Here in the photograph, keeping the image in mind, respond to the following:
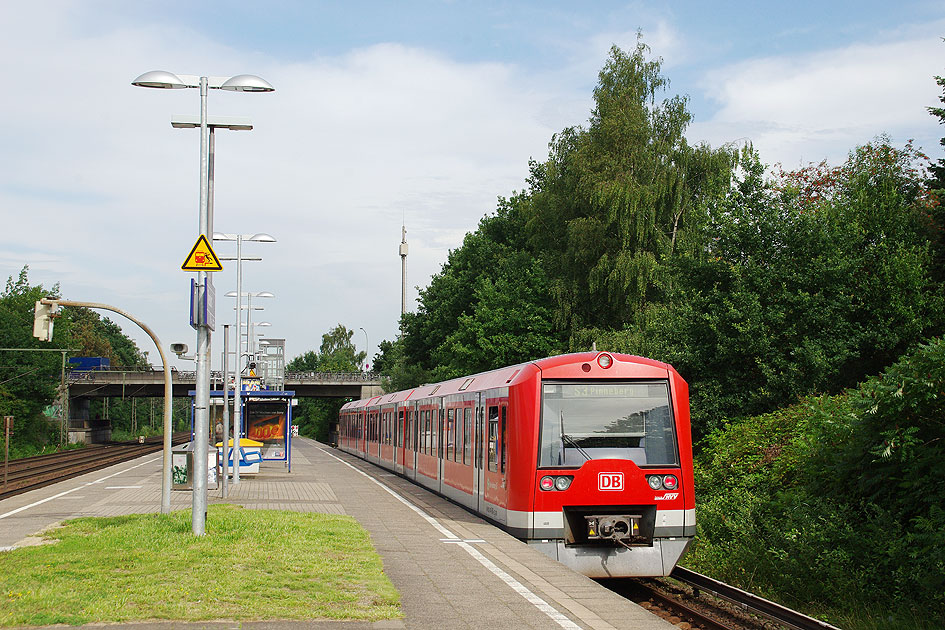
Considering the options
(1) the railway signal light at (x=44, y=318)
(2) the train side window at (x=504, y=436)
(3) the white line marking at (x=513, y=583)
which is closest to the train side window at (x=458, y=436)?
(3) the white line marking at (x=513, y=583)

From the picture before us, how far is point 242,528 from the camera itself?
14.5 metres

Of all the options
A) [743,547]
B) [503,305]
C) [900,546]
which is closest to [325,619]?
[900,546]

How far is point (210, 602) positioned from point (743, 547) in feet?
29.8

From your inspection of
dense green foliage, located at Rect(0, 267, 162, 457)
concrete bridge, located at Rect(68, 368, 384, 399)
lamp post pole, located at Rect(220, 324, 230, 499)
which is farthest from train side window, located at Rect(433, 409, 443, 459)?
concrete bridge, located at Rect(68, 368, 384, 399)

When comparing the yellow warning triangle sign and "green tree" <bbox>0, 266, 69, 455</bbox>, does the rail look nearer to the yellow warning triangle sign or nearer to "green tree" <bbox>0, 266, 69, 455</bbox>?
the yellow warning triangle sign

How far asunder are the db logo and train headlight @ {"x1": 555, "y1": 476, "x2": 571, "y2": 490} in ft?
1.31

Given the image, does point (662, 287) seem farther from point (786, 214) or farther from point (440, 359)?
A: point (440, 359)

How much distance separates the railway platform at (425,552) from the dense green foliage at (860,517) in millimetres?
3690

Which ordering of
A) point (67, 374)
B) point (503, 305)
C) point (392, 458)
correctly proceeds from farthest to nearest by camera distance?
point (67, 374) < point (503, 305) < point (392, 458)

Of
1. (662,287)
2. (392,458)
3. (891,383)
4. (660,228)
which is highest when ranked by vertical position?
(660,228)

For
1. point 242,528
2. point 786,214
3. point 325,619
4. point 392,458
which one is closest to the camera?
point 325,619

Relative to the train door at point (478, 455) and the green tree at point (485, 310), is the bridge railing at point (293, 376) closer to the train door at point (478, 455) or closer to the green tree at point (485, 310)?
the green tree at point (485, 310)

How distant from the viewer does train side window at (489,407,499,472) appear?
15227 millimetres

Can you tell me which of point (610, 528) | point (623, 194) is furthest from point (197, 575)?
point (623, 194)
